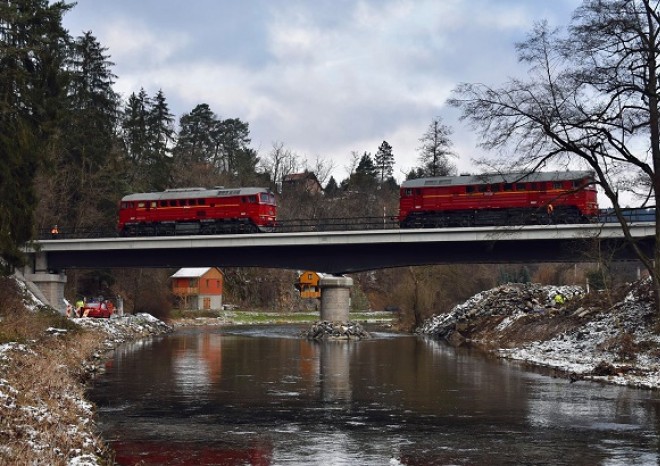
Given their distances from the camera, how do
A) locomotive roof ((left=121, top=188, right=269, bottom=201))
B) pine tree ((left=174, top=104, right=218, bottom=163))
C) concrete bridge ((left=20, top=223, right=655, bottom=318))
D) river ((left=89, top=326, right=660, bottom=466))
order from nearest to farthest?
river ((left=89, top=326, right=660, bottom=466)) → concrete bridge ((left=20, top=223, right=655, bottom=318)) → locomotive roof ((left=121, top=188, right=269, bottom=201)) → pine tree ((left=174, top=104, right=218, bottom=163))

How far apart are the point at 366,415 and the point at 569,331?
21229 millimetres

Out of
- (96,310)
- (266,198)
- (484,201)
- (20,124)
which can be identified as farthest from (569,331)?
(96,310)

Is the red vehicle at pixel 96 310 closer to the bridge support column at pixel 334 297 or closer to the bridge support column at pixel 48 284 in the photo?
the bridge support column at pixel 48 284

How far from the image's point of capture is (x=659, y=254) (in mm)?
31328

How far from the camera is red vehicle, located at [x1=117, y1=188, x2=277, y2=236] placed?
59.3 m

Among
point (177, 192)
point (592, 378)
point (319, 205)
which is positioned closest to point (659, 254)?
point (592, 378)

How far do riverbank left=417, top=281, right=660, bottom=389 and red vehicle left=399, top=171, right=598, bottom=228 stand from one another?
5.27m

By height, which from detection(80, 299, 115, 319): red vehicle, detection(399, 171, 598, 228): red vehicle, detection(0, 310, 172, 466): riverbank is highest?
detection(399, 171, 598, 228): red vehicle

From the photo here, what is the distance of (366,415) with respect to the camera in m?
19.9

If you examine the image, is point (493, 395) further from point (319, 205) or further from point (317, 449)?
point (319, 205)

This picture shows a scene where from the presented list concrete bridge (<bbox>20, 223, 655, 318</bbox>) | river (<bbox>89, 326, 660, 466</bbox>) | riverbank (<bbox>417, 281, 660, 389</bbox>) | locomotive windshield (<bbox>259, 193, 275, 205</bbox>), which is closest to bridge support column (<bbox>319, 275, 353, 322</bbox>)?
concrete bridge (<bbox>20, 223, 655, 318</bbox>)

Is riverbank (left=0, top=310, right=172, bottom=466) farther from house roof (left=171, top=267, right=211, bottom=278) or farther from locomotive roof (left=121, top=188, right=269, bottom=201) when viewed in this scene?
house roof (left=171, top=267, right=211, bottom=278)

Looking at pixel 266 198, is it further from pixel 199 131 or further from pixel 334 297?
pixel 199 131

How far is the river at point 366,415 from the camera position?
15.0m
